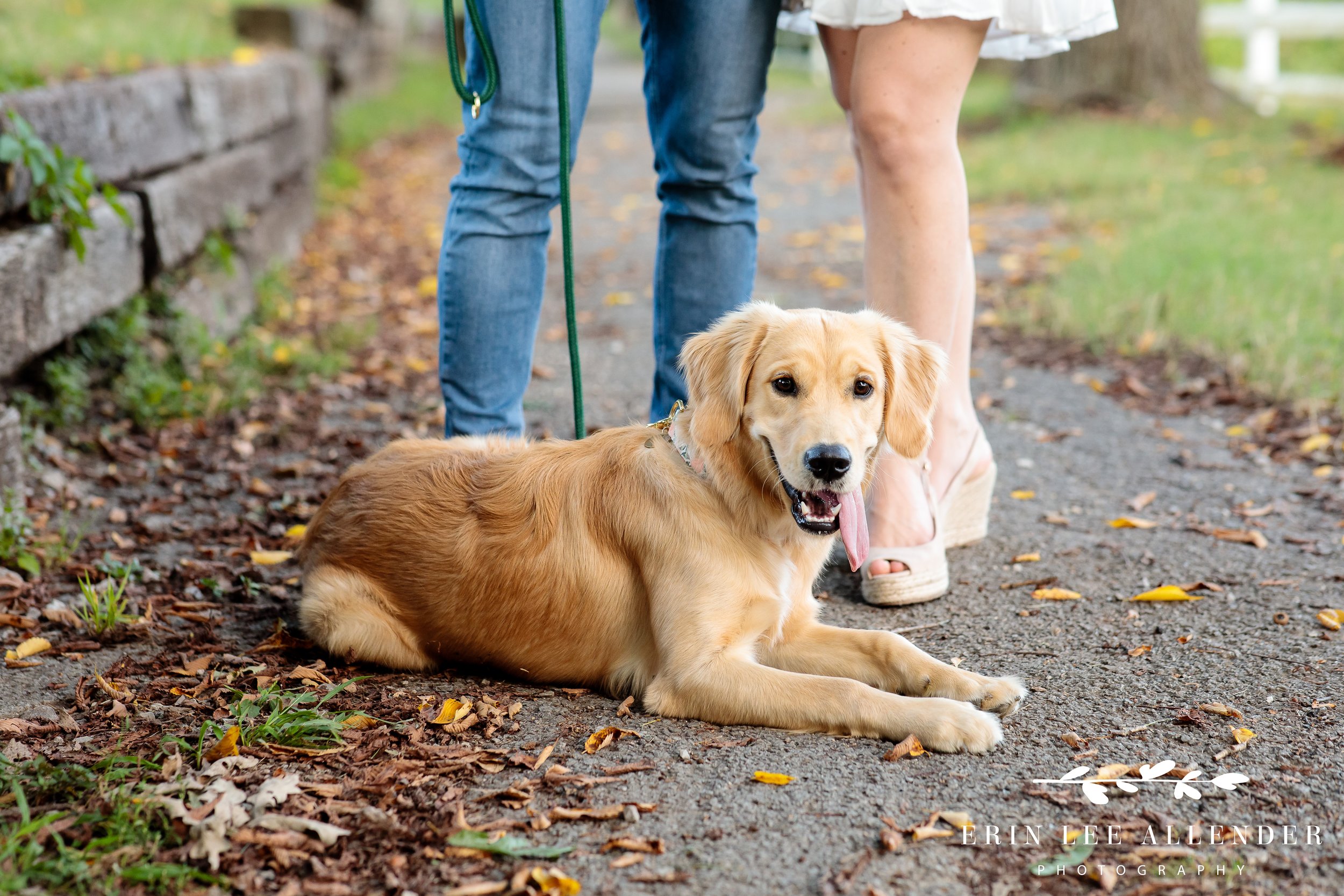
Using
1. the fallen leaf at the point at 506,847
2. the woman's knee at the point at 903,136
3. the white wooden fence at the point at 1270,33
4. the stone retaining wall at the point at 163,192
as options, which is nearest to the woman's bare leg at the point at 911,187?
the woman's knee at the point at 903,136

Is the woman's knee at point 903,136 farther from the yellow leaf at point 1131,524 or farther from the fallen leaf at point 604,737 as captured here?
the fallen leaf at point 604,737

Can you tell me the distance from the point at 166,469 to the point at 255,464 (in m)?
0.31

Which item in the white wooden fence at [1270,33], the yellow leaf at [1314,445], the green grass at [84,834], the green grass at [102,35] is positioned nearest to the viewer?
the green grass at [84,834]

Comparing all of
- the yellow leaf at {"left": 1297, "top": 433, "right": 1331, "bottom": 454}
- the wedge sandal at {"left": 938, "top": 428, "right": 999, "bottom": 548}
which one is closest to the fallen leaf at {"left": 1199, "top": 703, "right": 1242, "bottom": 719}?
the wedge sandal at {"left": 938, "top": 428, "right": 999, "bottom": 548}

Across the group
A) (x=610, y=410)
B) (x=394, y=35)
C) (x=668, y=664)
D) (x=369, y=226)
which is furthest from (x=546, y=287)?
(x=394, y=35)

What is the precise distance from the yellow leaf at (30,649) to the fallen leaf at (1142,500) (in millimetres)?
3355

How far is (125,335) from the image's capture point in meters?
4.93

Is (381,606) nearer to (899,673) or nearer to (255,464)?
(899,673)

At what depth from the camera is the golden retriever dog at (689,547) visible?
2.72 metres

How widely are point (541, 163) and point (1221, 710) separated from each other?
2.20 metres

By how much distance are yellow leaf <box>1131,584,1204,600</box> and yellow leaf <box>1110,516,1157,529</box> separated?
1.82ft

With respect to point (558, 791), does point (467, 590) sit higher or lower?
higher

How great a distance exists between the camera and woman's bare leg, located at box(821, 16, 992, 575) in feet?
10.4

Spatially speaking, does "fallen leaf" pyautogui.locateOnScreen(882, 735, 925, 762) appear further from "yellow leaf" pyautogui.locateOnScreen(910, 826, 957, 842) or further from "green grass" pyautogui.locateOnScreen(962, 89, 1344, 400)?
"green grass" pyautogui.locateOnScreen(962, 89, 1344, 400)
